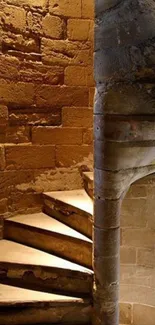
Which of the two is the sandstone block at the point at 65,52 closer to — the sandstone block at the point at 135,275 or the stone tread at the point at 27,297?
the stone tread at the point at 27,297

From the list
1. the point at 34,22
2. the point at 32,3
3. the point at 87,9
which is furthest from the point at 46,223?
the point at 87,9

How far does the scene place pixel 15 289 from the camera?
2.28 meters

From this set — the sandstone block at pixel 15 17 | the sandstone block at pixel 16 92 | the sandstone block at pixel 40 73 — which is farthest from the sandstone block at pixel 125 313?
the sandstone block at pixel 15 17

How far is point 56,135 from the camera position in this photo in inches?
121

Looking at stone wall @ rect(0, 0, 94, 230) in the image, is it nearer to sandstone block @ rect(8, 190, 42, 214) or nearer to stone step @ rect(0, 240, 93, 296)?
sandstone block @ rect(8, 190, 42, 214)

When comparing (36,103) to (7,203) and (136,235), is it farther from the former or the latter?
(136,235)

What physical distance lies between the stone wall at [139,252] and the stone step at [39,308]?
1054 millimetres

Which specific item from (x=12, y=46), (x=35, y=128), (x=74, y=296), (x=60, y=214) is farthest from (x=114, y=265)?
(x=12, y=46)

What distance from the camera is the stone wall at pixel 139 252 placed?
304 centimetres

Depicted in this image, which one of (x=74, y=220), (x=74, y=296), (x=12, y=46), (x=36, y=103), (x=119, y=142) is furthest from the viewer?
(x=36, y=103)

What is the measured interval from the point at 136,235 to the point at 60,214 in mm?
934

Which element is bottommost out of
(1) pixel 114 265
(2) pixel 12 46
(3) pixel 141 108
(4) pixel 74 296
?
(4) pixel 74 296

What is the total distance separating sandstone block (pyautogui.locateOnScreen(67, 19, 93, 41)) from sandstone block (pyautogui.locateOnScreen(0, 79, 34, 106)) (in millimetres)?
701

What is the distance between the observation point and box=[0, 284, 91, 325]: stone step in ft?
7.02
